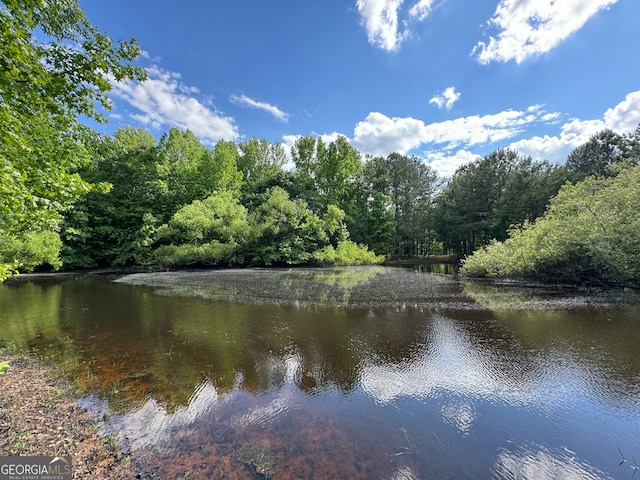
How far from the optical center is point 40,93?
387cm

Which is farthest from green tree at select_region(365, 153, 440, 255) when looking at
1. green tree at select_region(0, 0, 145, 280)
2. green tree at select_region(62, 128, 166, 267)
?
green tree at select_region(0, 0, 145, 280)

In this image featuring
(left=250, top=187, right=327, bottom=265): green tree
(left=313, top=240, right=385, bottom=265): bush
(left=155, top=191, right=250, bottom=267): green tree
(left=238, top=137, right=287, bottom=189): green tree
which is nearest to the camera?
(left=155, top=191, right=250, bottom=267): green tree

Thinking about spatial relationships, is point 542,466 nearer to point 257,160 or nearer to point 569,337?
point 569,337

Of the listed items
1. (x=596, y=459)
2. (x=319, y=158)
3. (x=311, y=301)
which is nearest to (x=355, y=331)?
(x=311, y=301)

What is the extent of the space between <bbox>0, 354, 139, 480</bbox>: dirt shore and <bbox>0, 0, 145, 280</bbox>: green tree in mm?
1694

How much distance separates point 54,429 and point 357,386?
11.4 ft

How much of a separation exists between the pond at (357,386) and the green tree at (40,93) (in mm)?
2564

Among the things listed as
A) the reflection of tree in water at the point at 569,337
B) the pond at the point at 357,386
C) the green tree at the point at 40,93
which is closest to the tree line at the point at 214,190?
the green tree at the point at 40,93

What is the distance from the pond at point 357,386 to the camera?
2760 millimetres

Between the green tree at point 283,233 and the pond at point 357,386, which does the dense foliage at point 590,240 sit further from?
the green tree at point 283,233

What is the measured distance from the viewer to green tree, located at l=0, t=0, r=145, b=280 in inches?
126

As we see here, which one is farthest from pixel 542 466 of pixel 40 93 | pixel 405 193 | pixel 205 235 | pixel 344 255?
pixel 405 193

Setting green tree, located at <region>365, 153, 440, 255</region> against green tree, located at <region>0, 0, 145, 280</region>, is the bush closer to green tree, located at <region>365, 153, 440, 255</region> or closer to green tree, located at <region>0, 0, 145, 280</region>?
green tree, located at <region>365, 153, 440, 255</region>

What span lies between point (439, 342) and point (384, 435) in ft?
11.4
